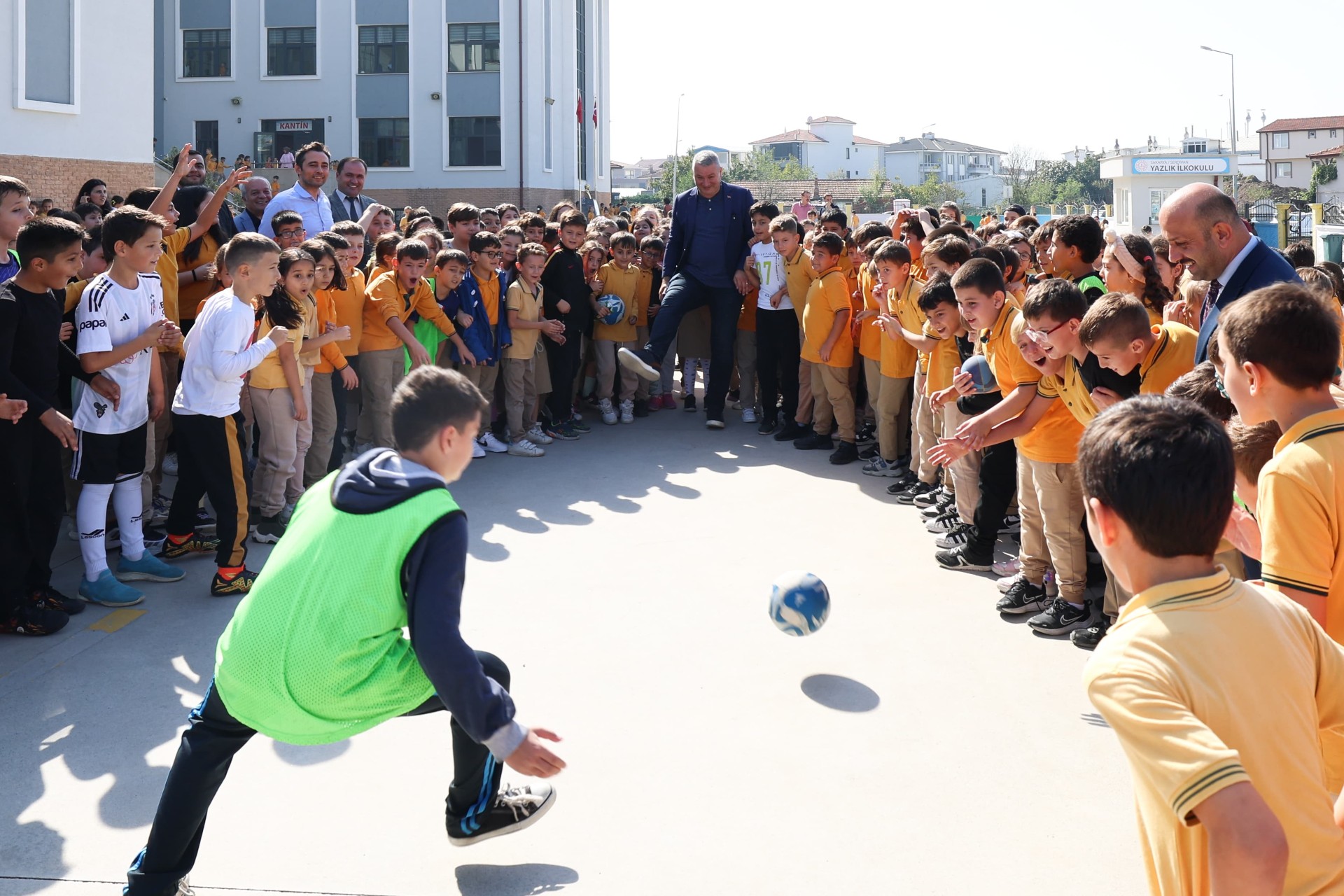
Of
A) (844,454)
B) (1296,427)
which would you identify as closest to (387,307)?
(844,454)

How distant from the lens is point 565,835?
11.8ft

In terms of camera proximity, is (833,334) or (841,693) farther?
(833,334)

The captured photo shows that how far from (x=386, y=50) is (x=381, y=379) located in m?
35.5

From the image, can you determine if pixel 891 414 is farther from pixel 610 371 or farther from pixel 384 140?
pixel 384 140

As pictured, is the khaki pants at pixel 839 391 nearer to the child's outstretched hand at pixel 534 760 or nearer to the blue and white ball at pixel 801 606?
the blue and white ball at pixel 801 606

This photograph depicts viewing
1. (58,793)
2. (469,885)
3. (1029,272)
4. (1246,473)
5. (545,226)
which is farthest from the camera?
(545,226)

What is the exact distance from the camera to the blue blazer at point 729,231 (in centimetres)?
1055

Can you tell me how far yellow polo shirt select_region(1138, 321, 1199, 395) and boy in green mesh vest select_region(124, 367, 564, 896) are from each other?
3145 millimetres

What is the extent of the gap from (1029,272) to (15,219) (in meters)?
7.44

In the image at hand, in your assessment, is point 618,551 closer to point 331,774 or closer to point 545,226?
point 331,774

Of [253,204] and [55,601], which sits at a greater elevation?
[253,204]

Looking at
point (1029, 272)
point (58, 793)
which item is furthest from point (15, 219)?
point (1029, 272)

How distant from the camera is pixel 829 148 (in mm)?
134125

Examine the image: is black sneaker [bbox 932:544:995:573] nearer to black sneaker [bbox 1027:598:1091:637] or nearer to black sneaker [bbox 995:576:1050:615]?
black sneaker [bbox 995:576:1050:615]
